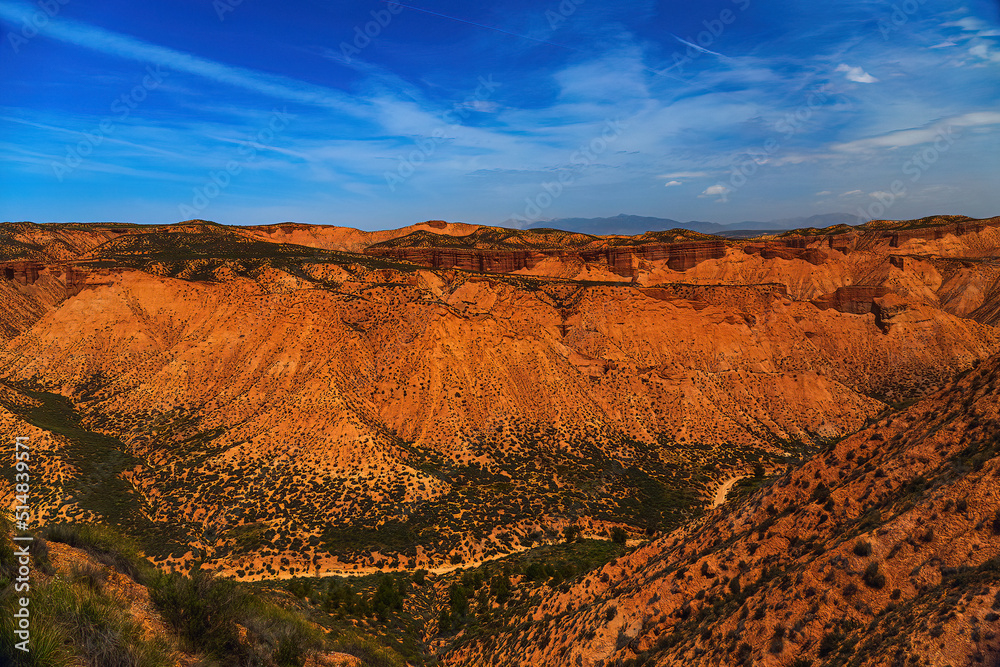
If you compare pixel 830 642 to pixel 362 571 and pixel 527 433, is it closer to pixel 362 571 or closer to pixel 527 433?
pixel 362 571

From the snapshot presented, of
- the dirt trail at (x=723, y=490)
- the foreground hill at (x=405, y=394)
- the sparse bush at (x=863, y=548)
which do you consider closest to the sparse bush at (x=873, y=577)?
the sparse bush at (x=863, y=548)

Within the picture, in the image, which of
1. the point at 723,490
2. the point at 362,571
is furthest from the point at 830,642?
the point at 723,490

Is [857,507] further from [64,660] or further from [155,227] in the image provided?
[155,227]

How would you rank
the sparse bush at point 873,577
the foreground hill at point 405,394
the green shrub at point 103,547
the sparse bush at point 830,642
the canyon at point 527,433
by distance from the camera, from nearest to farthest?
the sparse bush at point 830,642, the sparse bush at point 873,577, the green shrub at point 103,547, the canyon at point 527,433, the foreground hill at point 405,394

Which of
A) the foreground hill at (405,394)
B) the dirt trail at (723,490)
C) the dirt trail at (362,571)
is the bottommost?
the dirt trail at (723,490)

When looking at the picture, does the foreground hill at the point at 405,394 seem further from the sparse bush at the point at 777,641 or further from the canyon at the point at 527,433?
the sparse bush at the point at 777,641
